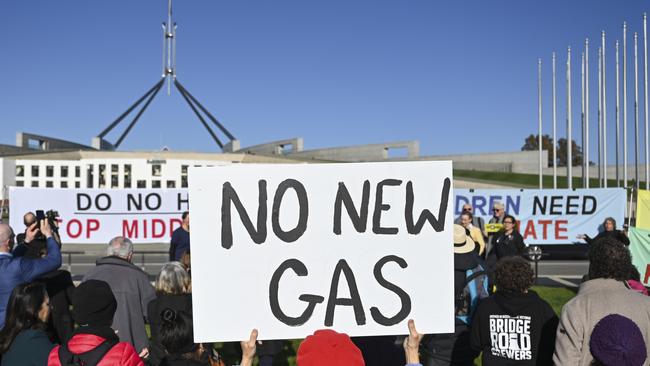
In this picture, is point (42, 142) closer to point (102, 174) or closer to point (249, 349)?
point (102, 174)

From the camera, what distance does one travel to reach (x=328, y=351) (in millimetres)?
2643

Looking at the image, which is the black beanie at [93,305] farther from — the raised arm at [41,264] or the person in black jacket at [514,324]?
the person in black jacket at [514,324]

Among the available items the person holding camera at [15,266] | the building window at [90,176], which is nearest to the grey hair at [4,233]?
the person holding camera at [15,266]

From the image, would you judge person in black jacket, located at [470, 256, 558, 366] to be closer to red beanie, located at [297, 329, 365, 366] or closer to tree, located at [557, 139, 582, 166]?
red beanie, located at [297, 329, 365, 366]

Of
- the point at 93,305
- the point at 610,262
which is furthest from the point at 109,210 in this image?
the point at 610,262

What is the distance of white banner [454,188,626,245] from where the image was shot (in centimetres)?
1412

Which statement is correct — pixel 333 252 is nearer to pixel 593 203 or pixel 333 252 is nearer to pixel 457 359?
pixel 457 359

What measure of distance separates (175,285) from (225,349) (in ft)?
9.70

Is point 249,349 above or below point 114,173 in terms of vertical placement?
below

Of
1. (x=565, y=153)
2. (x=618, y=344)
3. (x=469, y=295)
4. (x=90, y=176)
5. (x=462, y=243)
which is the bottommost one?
(x=469, y=295)

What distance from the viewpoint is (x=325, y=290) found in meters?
2.88

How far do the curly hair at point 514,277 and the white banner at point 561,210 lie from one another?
11355 millimetres

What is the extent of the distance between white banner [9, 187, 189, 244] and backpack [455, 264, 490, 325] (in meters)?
10.7

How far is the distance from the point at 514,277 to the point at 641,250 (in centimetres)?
679
